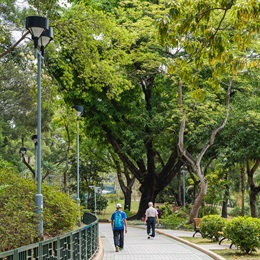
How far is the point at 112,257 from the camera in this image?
15.3m

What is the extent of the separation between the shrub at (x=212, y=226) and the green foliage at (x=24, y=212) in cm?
697

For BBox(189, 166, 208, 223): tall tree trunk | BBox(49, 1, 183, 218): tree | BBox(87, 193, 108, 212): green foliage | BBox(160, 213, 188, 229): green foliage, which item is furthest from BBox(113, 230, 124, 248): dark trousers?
BBox(87, 193, 108, 212): green foliage

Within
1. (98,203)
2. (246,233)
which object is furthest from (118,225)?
(98,203)

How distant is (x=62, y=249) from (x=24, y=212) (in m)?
1.94

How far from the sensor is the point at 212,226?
19828 millimetres

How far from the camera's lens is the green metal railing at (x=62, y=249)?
696 cm

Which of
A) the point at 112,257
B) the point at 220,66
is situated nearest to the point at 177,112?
the point at 112,257

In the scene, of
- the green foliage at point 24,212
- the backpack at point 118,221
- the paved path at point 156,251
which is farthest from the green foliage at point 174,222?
the green foliage at point 24,212

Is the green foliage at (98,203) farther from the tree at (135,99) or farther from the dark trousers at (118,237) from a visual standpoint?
the dark trousers at (118,237)

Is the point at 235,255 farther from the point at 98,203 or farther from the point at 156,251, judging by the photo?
the point at 98,203

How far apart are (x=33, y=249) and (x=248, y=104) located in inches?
922

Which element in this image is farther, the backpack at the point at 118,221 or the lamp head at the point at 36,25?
the backpack at the point at 118,221

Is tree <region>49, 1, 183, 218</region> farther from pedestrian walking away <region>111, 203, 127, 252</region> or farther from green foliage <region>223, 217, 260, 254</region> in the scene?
green foliage <region>223, 217, 260, 254</region>

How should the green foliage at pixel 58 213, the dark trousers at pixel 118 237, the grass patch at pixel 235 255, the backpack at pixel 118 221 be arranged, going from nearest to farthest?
the green foliage at pixel 58 213 → the grass patch at pixel 235 255 → the backpack at pixel 118 221 → the dark trousers at pixel 118 237
